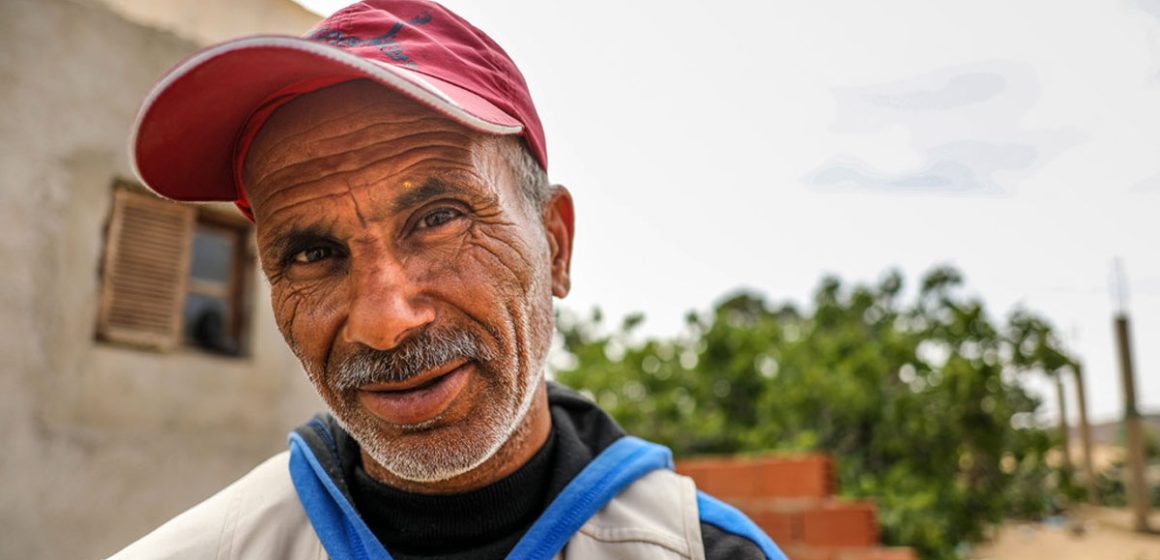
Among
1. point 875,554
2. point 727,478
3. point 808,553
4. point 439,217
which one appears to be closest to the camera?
point 439,217

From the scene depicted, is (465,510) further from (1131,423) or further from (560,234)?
(1131,423)

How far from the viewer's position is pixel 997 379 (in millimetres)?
5684

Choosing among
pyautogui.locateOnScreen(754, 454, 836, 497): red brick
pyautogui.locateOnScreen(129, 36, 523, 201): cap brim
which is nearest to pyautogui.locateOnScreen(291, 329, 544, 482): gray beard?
pyautogui.locateOnScreen(129, 36, 523, 201): cap brim

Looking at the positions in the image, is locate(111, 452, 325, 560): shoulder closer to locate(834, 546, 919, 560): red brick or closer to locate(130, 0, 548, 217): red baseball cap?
locate(130, 0, 548, 217): red baseball cap

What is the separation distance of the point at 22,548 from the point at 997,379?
5.78 metres

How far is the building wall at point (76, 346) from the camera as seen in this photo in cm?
462

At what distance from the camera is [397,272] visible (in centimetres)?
131

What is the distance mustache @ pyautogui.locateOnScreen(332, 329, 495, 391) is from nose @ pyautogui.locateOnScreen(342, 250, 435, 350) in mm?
17

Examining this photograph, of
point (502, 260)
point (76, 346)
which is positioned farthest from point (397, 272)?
point (76, 346)

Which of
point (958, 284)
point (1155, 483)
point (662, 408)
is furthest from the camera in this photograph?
point (1155, 483)

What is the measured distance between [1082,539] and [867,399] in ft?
35.8

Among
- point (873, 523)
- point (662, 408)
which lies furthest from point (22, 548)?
point (873, 523)

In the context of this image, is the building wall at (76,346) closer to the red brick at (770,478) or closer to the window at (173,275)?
the window at (173,275)

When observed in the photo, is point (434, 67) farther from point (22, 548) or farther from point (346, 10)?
point (22, 548)
